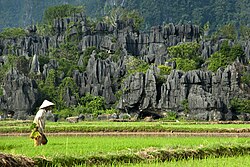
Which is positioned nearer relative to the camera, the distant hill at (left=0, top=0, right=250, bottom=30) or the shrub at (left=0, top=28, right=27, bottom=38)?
the shrub at (left=0, top=28, right=27, bottom=38)

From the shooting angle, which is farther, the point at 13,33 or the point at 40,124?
the point at 13,33

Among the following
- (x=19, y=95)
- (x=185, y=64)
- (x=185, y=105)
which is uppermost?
(x=185, y=64)

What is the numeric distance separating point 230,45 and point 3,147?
6150cm

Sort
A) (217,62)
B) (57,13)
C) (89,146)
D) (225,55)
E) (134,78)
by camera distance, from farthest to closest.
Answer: (57,13)
(225,55)
(217,62)
(134,78)
(89,146)

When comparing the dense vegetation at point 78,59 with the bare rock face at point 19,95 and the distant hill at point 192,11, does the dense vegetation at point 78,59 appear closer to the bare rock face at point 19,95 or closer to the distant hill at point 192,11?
the bare rock face at point 19,95

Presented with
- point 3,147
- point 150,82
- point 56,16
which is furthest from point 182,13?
point 3,147

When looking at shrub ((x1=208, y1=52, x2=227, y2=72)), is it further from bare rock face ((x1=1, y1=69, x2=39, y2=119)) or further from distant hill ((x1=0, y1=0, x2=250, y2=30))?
distant hill ((x1=0, y1=0, x2=250, y2=30))

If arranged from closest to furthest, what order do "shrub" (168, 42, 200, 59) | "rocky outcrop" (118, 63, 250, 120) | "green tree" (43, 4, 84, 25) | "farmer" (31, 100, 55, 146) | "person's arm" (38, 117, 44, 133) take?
"farmer" (31, 100, 55, 146) → "person's arm" (38, 117, 44, 133) → "rocky outcrop" (118, 63, 250, 120) → "shrub" (168, 42, 200, 59) → "green tree" (43, 4, 84, 25)

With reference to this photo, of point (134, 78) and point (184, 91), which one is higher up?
point (134, 78)

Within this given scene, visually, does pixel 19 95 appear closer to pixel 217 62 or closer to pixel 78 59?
pixel 78 59

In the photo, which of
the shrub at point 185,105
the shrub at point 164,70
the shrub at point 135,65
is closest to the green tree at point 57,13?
the shrub at point 135,65

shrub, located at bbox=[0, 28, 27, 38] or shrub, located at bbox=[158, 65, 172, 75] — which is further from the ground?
shrub, located at bbox=[0, 28, 27, 38]

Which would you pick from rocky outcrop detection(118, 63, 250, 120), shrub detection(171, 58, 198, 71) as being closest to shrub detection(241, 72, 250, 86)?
rocky outcrop detection(118, 63, 250, 120)

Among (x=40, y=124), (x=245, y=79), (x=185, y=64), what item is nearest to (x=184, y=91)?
(x=245, y=79)
